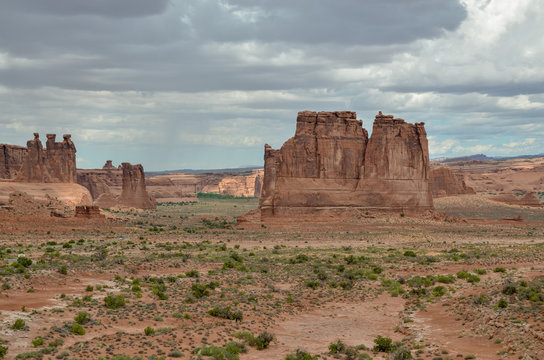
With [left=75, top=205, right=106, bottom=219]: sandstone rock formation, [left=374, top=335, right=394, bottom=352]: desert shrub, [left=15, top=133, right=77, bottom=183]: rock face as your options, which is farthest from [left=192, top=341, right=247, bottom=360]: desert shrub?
[left=15, top=133, right=77, bottom=183]: rock face

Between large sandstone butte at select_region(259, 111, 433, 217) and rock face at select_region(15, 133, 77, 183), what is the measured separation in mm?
40065

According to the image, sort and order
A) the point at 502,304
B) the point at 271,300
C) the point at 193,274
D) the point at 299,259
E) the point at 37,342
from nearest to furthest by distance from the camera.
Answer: the point at 37,342 → the point at 502,304 → the point at 271,300 → the point at 193,274 → the point at 299,259

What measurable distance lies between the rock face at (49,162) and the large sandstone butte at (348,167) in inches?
1577

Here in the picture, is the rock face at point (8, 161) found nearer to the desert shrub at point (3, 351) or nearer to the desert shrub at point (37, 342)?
the desert shrub at point (37, 342)

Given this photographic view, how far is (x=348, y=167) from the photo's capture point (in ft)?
241

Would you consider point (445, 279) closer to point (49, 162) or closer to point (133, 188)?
point (49, 162)

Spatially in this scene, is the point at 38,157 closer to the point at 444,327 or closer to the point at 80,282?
the point at 80,282

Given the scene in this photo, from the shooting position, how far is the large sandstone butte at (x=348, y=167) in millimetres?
71375

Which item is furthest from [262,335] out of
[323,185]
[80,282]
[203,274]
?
[323,185]

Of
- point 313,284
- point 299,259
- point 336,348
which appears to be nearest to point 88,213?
point 299,259

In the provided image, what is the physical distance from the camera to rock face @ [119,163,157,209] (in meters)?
113

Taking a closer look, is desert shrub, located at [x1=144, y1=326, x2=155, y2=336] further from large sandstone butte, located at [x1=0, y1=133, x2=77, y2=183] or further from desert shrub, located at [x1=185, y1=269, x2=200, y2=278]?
large sandstone butte, located at [x1=0, y1=133, x2=77, y2=183]

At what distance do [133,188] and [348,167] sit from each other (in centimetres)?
5533

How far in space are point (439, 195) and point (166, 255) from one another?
89240mm
